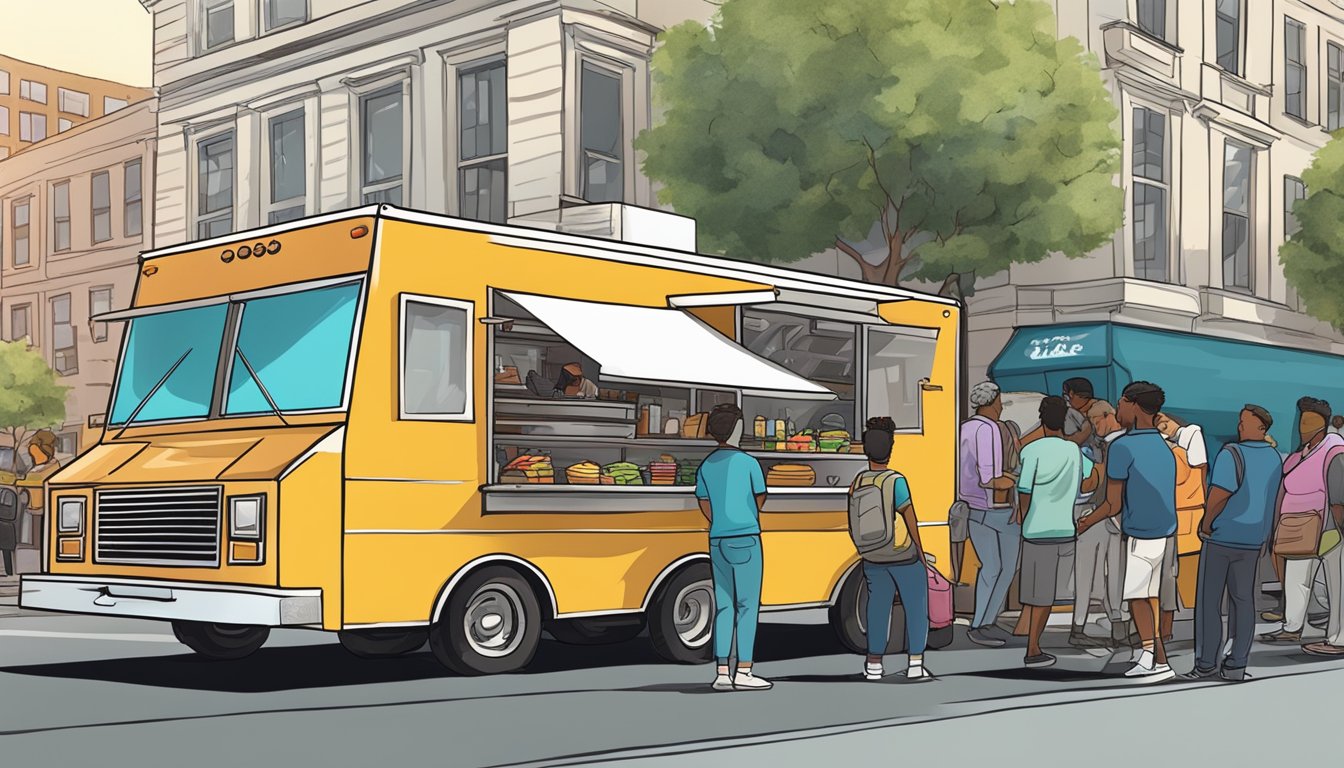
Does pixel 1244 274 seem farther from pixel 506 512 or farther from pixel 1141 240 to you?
pixel 506 512

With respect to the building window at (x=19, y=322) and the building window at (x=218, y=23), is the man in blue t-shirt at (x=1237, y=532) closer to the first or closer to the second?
the building window at (x=218, y=23)

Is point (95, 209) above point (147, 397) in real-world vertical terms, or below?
above

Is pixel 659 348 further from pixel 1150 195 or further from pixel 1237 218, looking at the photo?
pixel 1237 218

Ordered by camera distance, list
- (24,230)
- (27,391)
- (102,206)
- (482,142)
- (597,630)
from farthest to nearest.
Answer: (24,230), (102,206), (27,391), (482,142), (597,630)

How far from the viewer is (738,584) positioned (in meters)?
10.6

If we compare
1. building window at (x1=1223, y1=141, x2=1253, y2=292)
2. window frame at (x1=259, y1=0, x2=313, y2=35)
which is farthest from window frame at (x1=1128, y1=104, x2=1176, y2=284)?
window frame at (x1=259, y1=0, x2=313, y2=35)

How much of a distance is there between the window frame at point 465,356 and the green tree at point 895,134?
33.7ft

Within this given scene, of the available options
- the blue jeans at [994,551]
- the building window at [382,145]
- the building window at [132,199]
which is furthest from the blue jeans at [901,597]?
the building window at [132,199]

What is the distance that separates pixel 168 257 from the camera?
12492mm

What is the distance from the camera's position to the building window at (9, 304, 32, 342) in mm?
46094

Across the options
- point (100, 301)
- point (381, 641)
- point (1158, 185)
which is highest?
point (1158, 185)

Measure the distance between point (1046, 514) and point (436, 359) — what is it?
451cm

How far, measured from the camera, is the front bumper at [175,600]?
10.4 m

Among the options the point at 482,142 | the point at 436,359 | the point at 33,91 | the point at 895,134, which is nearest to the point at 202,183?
the point at 482,142
